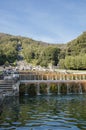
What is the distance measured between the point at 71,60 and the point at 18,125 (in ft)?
246

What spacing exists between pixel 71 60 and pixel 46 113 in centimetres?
6900

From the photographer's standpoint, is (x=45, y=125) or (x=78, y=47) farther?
(x=78, y=47)

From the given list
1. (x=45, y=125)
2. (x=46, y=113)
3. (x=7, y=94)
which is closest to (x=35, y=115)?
(x=46, y=113)

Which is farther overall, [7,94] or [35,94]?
[35,94]

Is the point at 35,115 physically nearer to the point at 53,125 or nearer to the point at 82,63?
the point at 53,125

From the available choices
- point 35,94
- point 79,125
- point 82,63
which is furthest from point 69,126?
point 82,63

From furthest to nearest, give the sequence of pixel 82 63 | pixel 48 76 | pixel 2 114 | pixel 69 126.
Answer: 1. pixel 82 63
2. pixel 48 76
3. pixel 2 114
4. pixel 69 126

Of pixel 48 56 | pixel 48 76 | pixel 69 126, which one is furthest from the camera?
pixel 48 56

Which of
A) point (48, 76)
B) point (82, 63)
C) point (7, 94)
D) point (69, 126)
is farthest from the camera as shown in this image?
point (82, 63)

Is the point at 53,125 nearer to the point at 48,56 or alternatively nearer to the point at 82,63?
the point at 82,63

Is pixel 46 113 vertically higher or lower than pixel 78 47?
lower

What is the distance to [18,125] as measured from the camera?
22.2 metres

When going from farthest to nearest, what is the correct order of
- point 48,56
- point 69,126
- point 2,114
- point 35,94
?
1. point 48,56
2. point 35,94
3. point 2,114
4. point 69,126

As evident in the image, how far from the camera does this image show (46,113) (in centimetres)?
2806
